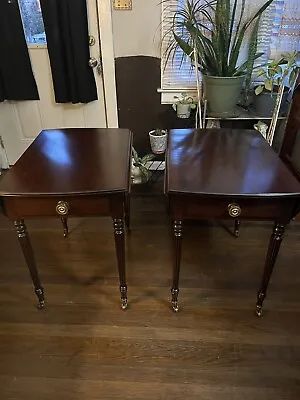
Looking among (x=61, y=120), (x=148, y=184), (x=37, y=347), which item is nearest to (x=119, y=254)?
(x=37, y=347)

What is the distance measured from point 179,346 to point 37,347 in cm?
63

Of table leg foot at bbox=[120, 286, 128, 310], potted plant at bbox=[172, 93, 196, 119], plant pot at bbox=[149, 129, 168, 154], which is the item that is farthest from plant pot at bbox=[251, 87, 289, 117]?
table leg foot at bbox=[120, 286, 128, 310]

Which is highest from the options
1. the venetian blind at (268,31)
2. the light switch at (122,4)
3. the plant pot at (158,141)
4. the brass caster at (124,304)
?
the light switch at (122,4)

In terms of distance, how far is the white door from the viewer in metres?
2.38

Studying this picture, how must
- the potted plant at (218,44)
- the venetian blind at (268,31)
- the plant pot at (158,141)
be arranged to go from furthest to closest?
1. the plant pot at (158,141)
2. the venetian blind at (268,31)
3. the potted plant at (218,44)

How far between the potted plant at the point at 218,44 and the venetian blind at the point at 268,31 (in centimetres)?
5

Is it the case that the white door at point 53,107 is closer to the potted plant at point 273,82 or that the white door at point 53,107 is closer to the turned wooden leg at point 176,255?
the potted plant at point 273,82

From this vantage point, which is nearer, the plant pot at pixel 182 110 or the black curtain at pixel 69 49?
the black curtain at pixel 69 49

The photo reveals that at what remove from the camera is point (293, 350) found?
1.39 meters

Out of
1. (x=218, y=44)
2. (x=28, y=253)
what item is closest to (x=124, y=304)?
(x=28, y=253)

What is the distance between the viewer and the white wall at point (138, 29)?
89.4 inches

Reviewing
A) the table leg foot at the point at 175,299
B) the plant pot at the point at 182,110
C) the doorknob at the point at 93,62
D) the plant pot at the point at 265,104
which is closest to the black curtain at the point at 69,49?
the doorknob at the point at 93,62

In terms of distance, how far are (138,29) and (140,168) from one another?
3.32ft

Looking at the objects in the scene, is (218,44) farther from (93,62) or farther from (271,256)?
(271,256)
